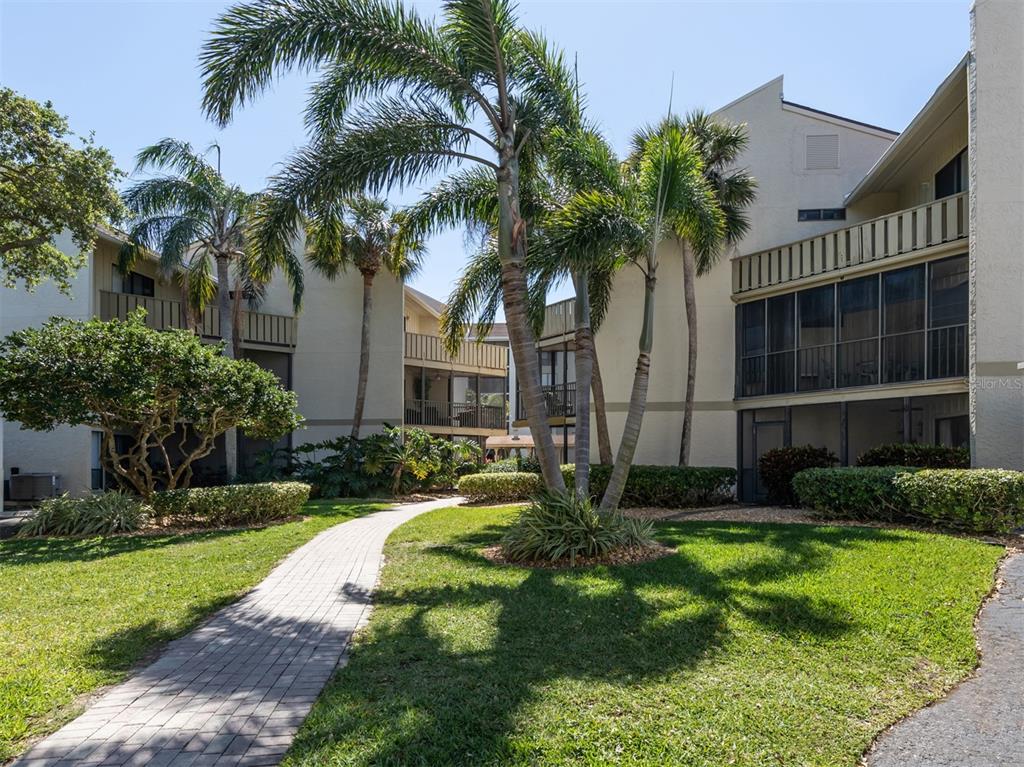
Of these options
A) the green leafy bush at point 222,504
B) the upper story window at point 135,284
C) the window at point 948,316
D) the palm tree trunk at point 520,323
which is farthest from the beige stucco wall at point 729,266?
the upper story window at point 135,284

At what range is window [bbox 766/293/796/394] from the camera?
17.8 metres

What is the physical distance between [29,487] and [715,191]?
63.2ft

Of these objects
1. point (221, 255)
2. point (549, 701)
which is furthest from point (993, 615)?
point (221, 255)

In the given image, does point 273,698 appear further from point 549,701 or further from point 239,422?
point 239,422

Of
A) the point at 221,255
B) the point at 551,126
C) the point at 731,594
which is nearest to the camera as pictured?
the point at 731,594

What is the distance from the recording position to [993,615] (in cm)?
654

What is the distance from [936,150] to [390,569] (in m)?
15.5

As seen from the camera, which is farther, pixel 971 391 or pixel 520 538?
pixel 971 391

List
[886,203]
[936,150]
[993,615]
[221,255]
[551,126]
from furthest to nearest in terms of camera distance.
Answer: [221,255] → [886,203] → [936,150] → [551,126] → [993,615]

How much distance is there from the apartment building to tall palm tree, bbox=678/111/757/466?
49.0 inches

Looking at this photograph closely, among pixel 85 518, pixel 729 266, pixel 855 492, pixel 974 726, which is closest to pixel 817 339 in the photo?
pixel 729 266

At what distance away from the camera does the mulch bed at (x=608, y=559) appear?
9203 millimetres

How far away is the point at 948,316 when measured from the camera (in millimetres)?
14492

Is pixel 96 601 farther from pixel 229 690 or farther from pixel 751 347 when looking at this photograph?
pixel 751 347
